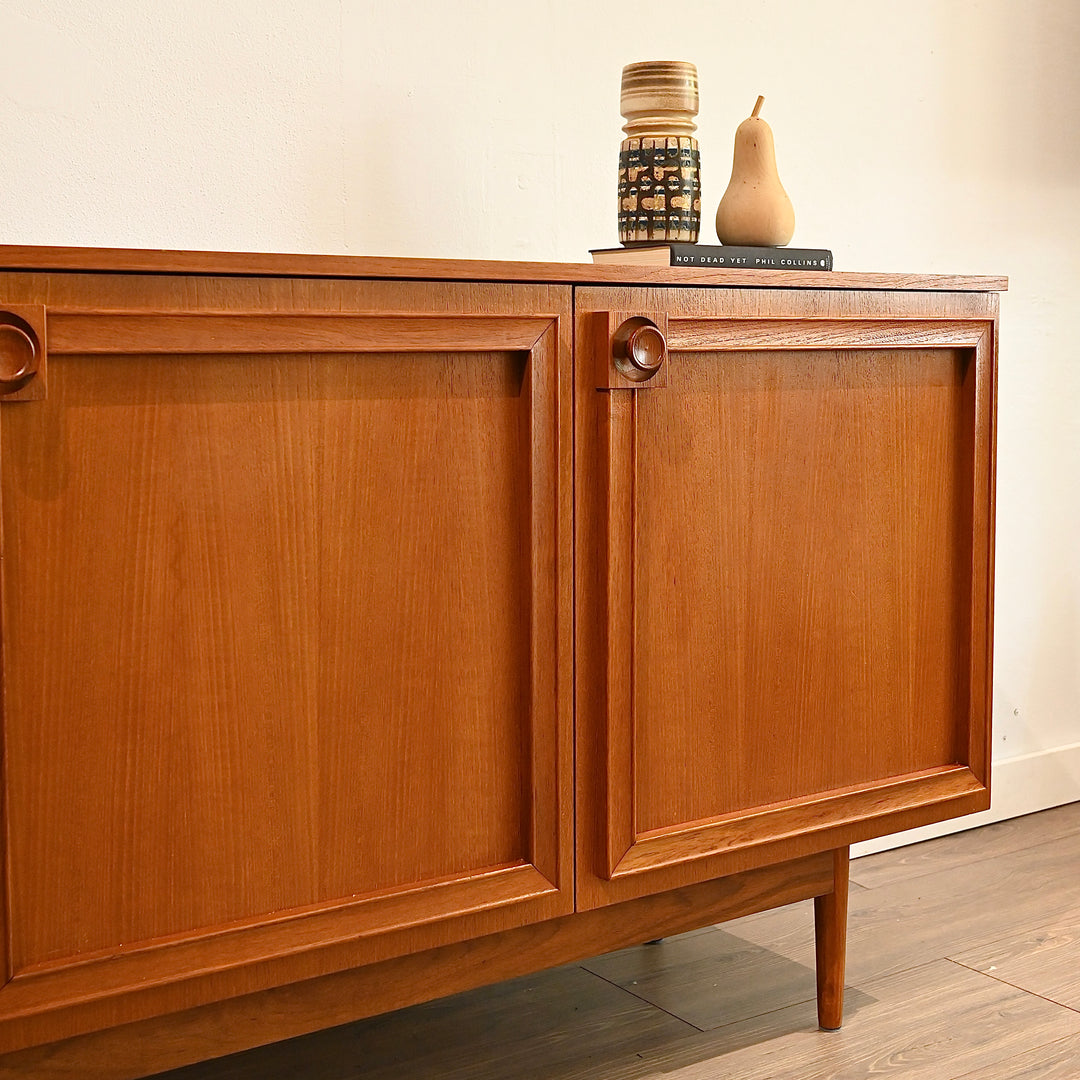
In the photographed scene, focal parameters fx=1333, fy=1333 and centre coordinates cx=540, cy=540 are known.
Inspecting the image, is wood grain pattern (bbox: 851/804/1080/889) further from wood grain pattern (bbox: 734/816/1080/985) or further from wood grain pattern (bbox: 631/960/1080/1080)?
wood grain pattern (bbox: 631/960/1080/1080)

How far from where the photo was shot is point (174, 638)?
3.26 ft

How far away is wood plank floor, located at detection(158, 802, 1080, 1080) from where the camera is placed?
4.78 feet

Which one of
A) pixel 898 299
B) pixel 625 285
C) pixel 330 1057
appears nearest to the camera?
pixel 625 285

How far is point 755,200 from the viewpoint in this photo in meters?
1.50

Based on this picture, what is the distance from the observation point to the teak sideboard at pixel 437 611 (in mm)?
962

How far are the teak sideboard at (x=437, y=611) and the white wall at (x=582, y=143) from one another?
1.78ft

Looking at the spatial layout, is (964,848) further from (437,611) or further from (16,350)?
(16,350)

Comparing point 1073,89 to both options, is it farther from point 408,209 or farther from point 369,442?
point 369,442

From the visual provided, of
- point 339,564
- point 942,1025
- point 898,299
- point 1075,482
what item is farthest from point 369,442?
point 1075,482

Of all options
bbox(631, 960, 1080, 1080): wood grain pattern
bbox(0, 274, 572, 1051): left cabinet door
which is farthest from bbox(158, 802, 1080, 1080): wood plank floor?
bbox(0, 274, 572, 1051): left cabinet door

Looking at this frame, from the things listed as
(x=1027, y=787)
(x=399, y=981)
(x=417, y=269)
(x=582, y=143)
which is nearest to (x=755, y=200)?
(x=582, y=143)

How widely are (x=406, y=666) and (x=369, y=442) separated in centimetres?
19

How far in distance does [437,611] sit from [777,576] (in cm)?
38

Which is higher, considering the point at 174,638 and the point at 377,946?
the point at 174,638
